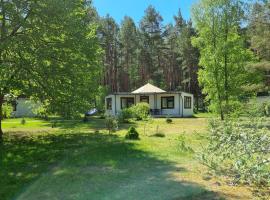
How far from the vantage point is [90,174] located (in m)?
9.24

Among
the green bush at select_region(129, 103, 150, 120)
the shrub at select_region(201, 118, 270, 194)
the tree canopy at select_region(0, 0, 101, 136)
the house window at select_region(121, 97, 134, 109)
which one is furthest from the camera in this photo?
the house window at select_region(121, 97, 134, 109)

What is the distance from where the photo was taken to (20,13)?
14.5 m

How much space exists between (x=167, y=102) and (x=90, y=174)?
3297cm

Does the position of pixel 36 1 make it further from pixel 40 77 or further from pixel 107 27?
pixel 107 27

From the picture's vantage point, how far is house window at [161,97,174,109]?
41562 mm

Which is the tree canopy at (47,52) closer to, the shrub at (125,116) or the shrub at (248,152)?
the shrub at (248,152)

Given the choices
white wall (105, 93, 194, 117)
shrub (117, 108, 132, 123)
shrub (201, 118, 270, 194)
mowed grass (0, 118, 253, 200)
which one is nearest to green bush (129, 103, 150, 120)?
shrub (117, 108, 132, 123)

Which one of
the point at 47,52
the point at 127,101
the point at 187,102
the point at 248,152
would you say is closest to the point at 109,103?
the point at 127,101

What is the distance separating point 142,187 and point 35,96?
916 cm

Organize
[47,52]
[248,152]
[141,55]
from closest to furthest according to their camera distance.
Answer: [248,152], [47,52], [141,55]

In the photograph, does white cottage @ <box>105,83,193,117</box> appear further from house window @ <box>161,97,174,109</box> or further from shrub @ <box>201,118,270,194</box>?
shrub @ <box>201,118,270,194</box>

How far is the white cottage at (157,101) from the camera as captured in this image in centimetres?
4116

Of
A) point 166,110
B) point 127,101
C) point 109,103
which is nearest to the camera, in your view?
point 166,110

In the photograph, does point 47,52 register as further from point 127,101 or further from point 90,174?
point 127,101
